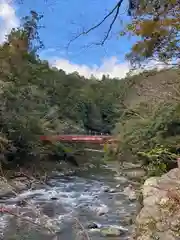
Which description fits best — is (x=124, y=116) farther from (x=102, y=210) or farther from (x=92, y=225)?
(x=92, y=225)

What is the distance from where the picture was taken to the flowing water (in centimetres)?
785

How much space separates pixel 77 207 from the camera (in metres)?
11.1

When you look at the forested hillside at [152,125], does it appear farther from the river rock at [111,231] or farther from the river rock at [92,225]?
the river rock at [92,225]

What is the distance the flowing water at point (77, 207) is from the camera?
25.8 ft

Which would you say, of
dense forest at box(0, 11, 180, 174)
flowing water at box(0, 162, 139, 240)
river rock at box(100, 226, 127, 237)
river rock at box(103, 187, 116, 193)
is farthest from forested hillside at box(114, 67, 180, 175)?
river rock at box(100, 226, 127, 237)

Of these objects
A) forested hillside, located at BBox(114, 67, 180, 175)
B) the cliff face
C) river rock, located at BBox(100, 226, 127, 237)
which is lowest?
river rock, located at BBox(100, 226, 127, 237)

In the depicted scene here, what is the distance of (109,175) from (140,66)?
14.6 m

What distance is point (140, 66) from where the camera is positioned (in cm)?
459

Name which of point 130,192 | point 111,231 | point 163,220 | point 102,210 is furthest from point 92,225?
point 130,192

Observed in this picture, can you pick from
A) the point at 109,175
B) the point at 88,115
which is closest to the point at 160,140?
the point at 109,175

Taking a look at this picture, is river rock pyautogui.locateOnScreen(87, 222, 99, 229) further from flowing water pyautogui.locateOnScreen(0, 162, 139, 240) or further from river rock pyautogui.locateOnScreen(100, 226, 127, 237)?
river rock pyautogui.locateOnScreen(100, 226, 127, 237)

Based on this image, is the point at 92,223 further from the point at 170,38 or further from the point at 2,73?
the point at 2,73

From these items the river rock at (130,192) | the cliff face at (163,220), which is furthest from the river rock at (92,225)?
the river rock at (130,192)

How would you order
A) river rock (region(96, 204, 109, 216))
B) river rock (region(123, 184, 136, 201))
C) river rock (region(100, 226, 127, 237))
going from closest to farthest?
river rock (region(100, 226, 127, 237)) → river rock (region(96, 204, 109, 216)) → river rock (region(123, 184, 136, 201))
